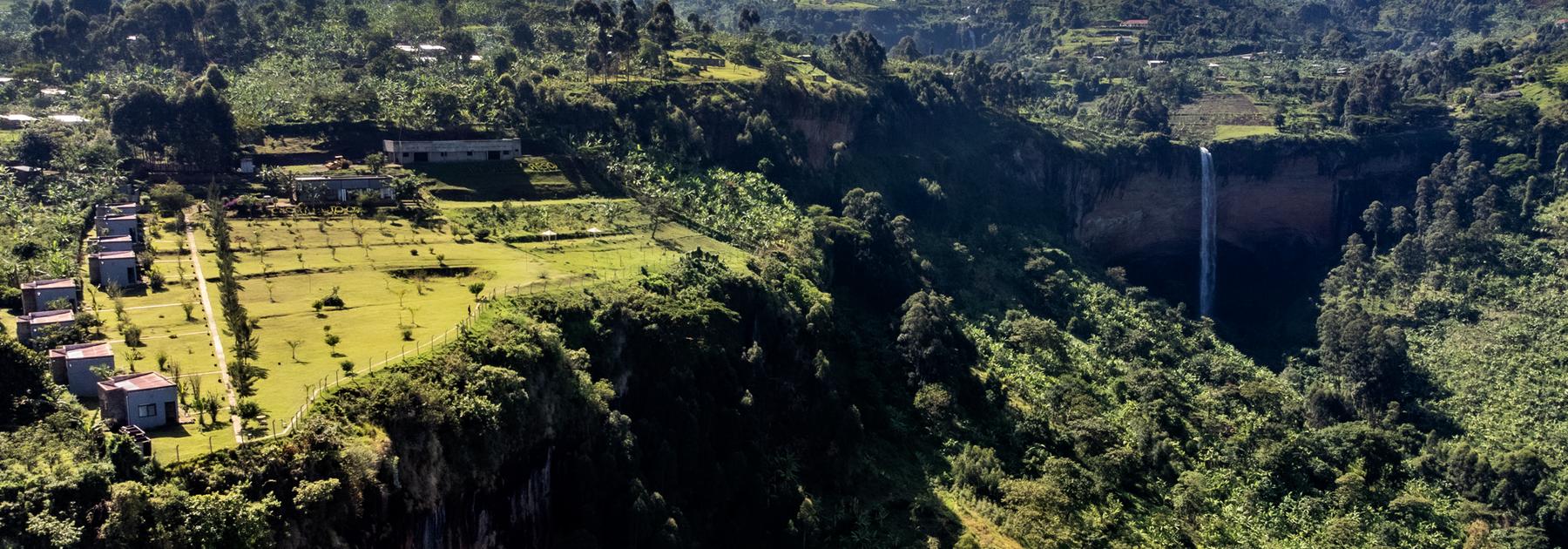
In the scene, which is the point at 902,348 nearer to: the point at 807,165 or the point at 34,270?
the point at 807,165

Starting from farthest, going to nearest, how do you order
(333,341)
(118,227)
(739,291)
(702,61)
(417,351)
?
(702,61), (739,291), (118,227), (333,341), (417,351)

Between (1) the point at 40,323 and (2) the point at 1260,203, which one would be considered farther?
(2) the point at 1260,203

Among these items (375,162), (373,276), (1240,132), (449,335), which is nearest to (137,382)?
(449,335)

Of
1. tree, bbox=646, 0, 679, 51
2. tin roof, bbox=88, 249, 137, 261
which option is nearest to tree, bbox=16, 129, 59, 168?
tin roof, bbox=88, 249, 137, 261

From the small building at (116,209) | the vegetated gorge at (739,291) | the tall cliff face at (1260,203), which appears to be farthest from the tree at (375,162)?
the tall cliff face at (1260,203)

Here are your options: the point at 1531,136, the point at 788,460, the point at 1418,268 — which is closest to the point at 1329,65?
the point at 1531,136

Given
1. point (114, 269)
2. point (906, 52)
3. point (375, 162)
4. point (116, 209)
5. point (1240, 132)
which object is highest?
point (906, 52)

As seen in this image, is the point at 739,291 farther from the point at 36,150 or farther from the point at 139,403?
the point at 36,150

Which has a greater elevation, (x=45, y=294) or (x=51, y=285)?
(x=51, y=285)
